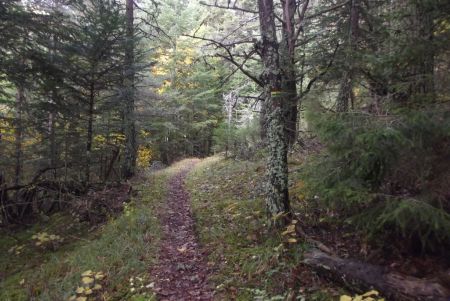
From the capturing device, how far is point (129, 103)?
1520cm

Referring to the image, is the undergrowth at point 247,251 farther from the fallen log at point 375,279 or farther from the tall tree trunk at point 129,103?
the tall tree trunk at point 129,103

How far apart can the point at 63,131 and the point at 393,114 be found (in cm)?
1256

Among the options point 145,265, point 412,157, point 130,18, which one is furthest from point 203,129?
point 412,157

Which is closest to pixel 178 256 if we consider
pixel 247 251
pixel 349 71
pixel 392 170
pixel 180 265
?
pixel 180 265

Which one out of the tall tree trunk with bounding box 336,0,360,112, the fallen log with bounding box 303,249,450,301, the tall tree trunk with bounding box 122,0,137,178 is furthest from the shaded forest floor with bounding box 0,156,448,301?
the tall tree trunk with bounding box 122,0,137,178

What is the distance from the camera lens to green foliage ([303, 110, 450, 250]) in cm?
413

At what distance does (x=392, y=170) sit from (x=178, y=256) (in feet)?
14.0

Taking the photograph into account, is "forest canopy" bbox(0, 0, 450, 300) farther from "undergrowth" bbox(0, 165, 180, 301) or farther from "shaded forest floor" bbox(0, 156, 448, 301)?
"undergrowth" bbox(0, 165, 180, 301)

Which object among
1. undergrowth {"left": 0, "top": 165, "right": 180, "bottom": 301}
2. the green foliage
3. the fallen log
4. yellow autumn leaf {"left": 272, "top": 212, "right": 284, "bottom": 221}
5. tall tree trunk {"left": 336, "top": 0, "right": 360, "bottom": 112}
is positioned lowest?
undergrowth {"left": 0, "top": 165, "right": 180, "bottom": 301}

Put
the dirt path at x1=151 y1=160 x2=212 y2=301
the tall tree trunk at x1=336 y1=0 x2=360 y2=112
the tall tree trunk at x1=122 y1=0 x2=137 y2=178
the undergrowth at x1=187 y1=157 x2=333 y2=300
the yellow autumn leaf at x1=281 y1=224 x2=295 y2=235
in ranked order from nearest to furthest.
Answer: the undergrowth at x1=187 y1=157 x2=333 y2=300 < the dirt path at x1=151 y1=160 x2=212 y2=301 < the yellow autumn leaf at x1=281 y1=224 x2=295 y2=235 < the tall tree trunk at x1=336 y1=0 x2=360 y2=112 < the tall tree trunk at x1=122 y1=0 x2=137 y2=178

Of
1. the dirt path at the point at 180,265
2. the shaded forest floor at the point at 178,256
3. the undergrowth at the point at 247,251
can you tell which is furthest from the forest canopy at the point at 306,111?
the dirt path at the point at 180,265

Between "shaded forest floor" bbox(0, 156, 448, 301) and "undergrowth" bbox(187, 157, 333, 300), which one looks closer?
"undergrowth" bbox(187, 157, 333, 300)

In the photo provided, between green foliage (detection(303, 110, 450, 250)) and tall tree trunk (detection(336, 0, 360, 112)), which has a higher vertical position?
tall tree trunk (detection(336, 0, 360, 112))

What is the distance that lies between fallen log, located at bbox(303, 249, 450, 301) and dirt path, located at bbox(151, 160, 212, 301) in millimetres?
1790
